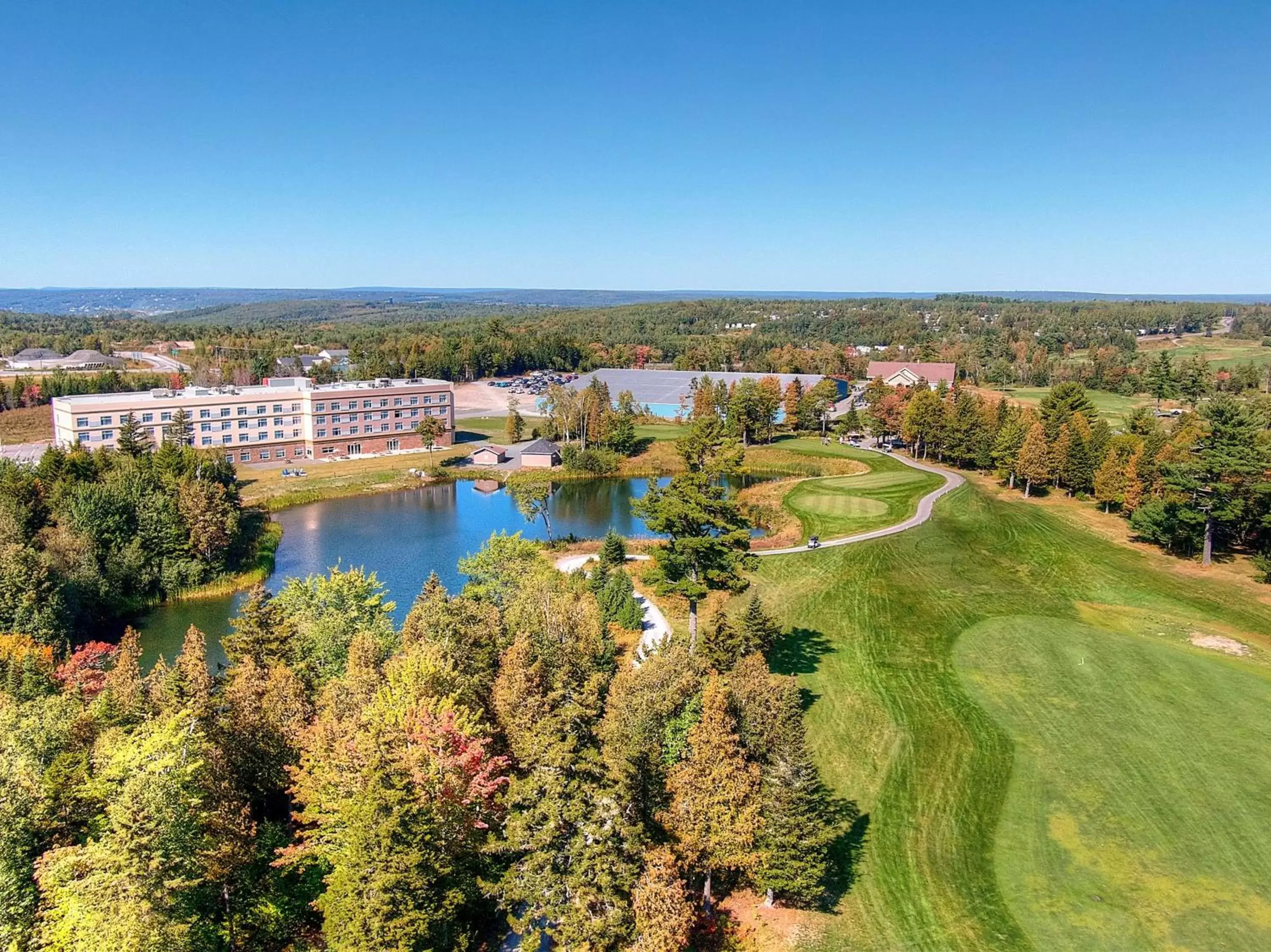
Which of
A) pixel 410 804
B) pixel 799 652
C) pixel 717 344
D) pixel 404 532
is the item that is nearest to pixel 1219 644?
pixel 799 652

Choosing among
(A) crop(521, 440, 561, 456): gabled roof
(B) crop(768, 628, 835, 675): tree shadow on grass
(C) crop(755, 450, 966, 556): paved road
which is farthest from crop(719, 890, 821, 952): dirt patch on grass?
(A) crop(521, 440, 561, 456): gabled roof

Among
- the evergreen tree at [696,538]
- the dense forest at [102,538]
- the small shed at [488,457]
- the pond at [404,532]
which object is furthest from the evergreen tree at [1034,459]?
the dense forest at [102,538]

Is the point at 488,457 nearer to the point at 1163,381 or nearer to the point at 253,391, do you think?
the point at 253,391

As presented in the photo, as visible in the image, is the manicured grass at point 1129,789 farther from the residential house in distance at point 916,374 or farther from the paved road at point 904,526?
the residential house in distance at point 916,374

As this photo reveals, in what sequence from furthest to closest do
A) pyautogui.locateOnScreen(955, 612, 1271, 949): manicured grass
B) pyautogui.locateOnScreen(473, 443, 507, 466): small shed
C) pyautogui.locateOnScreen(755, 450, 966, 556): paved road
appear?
pyautogui.locateOnScreen(473, 443, 507, 466): small shed < pyautogui.locateOnScreen(755, 450, 966, 556): paved road < pyautogui.locateOnScreen(955, 612, 1271, 949): manicured grass

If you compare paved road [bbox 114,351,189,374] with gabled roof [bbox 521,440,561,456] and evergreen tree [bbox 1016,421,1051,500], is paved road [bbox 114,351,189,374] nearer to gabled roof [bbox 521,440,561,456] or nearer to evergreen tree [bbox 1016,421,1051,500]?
gabled roof [bbox 521,440,561,456]

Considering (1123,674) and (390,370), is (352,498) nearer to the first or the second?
(1123,674)
